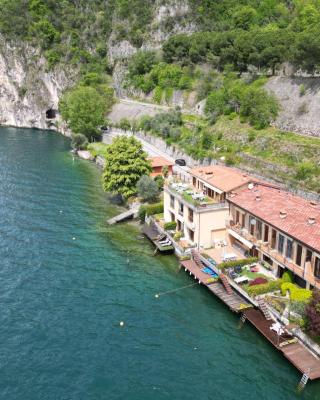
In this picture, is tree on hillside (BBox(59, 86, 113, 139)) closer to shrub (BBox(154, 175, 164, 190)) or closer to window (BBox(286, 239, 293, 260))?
shrub (BBox(154, 175, 164, 190))

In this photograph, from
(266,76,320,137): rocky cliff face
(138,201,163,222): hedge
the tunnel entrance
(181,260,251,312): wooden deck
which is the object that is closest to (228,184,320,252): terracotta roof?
(181,260,251,312): wooden deck

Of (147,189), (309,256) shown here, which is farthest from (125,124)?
(309,256)

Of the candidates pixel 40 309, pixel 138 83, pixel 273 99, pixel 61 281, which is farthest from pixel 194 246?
pixel 138 83

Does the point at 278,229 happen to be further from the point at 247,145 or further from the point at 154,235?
the point at 247,145

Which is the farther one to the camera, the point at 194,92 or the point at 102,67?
the point at 102,67

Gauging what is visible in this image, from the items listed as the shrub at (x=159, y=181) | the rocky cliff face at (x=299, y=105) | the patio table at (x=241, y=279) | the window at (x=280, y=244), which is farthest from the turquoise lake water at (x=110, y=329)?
the rocky cliff face at (x=299, y=105)

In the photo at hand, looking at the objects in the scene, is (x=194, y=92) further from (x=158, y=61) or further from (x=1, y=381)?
(x=1, y=381)
